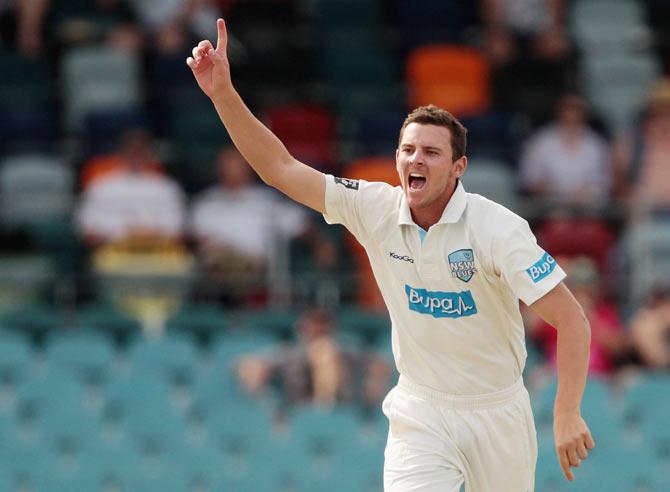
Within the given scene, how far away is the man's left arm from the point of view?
16.9 feet

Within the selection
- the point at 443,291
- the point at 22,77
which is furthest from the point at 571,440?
the point at 22,77

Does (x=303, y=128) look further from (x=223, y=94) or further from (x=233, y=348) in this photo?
(x=223, y=94)

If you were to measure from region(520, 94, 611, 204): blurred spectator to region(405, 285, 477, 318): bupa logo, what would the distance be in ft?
20.6

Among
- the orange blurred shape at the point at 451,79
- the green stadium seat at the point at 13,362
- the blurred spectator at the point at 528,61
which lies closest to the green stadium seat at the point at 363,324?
the green stadium seat at the point at 13,362

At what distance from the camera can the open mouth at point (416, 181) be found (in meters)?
5.38

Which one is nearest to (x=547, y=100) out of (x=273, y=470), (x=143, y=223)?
(x=143, y=223)

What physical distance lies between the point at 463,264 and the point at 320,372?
4.59 metres

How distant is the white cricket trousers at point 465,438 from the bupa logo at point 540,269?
0.58m

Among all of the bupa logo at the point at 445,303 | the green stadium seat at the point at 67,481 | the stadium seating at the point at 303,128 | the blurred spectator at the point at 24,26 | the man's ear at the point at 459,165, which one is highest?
the blurred spectator at the point at 24,26

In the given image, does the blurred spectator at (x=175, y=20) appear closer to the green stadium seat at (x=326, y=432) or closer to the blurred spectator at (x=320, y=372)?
the blurred spectator at (x=320, y=372)

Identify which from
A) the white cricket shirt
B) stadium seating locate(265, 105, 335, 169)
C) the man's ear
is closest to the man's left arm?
the white cricket shirt

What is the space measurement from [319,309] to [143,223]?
1.54 m

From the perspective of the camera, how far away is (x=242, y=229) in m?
11.0

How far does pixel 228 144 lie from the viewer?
12.1 metres
